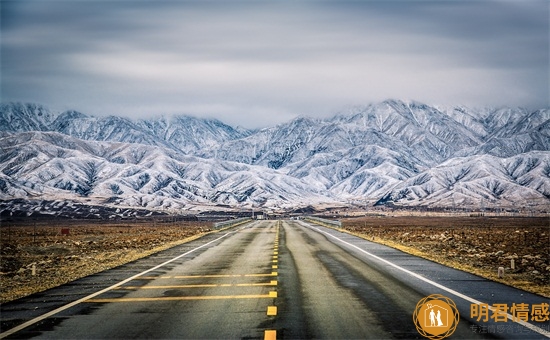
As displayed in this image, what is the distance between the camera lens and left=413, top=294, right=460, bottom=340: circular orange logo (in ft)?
33.4

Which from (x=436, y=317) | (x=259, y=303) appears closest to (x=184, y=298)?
(x=259, y=303)

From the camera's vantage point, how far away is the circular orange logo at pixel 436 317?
1019cm

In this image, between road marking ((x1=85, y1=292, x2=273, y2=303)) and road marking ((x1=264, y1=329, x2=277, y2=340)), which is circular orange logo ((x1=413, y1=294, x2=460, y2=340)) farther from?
road marking ((x1=85, y1=292, x2=273, y2=303))

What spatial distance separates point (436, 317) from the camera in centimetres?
1153

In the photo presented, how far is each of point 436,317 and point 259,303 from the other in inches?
156

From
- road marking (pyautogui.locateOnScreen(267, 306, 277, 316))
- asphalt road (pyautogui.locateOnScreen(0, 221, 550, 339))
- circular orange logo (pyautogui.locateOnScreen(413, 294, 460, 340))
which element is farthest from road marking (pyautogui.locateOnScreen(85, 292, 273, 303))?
circular orange logo (pyautogui.locateOnScreen(413, 294, 460, 340))

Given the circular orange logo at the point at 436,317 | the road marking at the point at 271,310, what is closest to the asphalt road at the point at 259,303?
the road marking at the point at 271,310

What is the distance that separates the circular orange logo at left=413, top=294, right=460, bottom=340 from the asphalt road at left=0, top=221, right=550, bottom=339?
154 millimetres

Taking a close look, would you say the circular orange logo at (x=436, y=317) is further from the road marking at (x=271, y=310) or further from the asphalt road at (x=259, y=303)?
the road marking at (x=271, y=310)

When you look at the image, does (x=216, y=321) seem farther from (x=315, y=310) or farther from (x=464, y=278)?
(x=464, y=278)

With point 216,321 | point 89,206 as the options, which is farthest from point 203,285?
point 89,206

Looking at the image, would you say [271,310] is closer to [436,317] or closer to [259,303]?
[259,303]

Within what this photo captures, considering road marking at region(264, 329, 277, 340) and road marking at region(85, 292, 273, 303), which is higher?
road marking at region(264, 329, 277, 340)

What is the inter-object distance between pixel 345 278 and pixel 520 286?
16.2ft
